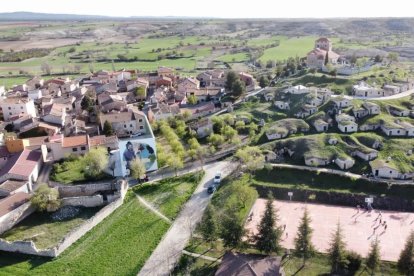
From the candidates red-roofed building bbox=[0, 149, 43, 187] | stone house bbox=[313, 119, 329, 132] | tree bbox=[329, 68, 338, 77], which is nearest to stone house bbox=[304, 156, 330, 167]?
stone house bbox=[313, 119, 329, 132]

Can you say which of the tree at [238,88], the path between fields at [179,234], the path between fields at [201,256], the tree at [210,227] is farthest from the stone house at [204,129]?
the path between fields at [201,256]

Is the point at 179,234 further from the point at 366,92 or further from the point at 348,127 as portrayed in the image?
the point at 366,92

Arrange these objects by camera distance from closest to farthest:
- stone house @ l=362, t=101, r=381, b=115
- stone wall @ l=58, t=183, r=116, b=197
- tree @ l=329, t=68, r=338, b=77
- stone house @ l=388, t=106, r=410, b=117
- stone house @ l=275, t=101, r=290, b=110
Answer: stone wall @ l=58, t=183, r=116, b=197 → stone house @ l=388, t=106, r=410, b=117 → stone house @ l=362, t=101, r=381, b=115 → stone house @ l=275, t=101, r=290, b=110 → tree @ l=329, t=68, r=338, b=77

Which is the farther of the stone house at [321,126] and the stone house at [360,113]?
the stone house at [360,113]

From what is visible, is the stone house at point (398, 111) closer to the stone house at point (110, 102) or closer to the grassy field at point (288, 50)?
the stone house at point (110, 102)

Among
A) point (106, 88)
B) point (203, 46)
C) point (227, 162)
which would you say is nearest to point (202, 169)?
point (227, 162)

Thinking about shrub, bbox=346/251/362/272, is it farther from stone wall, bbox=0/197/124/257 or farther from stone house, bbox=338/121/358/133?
stone house, bbox=338/121/358/133

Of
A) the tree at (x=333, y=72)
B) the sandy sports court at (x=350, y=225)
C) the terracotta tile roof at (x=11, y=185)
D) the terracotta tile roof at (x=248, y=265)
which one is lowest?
the sandy sports court at (x=350, y=225)
